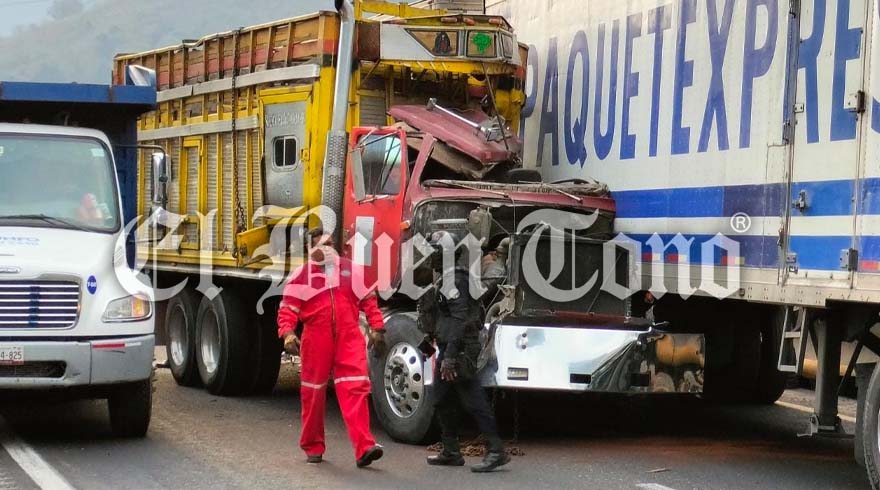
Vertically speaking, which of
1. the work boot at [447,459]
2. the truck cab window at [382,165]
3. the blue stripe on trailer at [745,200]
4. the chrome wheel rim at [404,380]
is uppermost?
the truck cab window at [382,165]

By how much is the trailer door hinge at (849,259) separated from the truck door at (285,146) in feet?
17.3

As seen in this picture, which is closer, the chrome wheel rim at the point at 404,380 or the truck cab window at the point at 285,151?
the chrome wheel rim at the point at 404,380

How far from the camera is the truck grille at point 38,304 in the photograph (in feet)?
28.5

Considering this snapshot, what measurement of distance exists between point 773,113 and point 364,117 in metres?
4.16

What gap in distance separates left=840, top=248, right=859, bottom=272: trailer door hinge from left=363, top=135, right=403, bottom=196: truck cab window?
383 centimetres

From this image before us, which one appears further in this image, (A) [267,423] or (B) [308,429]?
(A) [267,423]

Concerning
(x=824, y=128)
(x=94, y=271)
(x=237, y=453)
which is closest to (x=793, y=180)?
(x=824, y=128)

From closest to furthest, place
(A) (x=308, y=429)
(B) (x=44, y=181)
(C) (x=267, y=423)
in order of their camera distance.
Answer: (A) (x=308, y=429), (B) (x=44, y=181), (C) (x=267, y=423)

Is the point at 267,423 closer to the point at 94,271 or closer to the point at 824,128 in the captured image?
the point at 94,271

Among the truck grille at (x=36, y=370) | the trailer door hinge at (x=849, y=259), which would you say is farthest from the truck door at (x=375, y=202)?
the trailer door hinge at (x=849, y=259)

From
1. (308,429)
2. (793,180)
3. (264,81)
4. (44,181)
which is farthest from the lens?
(264,81)

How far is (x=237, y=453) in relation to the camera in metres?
8.97

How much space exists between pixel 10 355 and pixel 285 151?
12.1 feet

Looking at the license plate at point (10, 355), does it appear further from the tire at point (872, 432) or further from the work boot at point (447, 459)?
the tire at point (872, 432)
